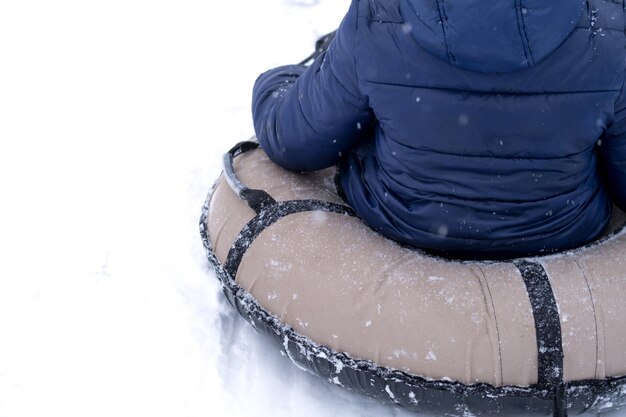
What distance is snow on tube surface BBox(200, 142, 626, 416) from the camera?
1574 mm

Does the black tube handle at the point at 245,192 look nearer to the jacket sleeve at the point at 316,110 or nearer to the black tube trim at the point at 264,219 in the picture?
the black tube trim at the point at 264,219

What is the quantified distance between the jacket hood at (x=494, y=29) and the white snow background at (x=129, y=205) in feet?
3.15

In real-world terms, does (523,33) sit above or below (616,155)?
above

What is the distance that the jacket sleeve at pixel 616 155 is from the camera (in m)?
1.54

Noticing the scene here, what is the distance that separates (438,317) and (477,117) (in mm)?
467

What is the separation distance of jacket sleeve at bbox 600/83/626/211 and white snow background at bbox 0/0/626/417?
81cm

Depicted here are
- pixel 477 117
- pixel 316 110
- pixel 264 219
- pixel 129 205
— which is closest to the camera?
pixel 477 117

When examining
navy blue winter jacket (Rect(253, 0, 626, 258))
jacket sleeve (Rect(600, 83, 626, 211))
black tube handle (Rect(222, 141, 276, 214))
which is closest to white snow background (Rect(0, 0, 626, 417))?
black tube handle (Rect(222, 141, 276, 214))

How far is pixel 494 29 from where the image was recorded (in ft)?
4.38

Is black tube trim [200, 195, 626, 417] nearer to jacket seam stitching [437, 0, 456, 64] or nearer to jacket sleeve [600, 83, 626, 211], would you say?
jacket sleeve [600, 83, 626, 211]

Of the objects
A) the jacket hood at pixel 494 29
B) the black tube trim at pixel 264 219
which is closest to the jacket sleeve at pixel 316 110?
the black tube trim at pixel 264 219

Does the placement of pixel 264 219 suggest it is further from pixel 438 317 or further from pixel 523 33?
pixel 523 33

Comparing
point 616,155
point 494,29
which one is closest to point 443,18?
point 494,29

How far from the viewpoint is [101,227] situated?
2352mm
